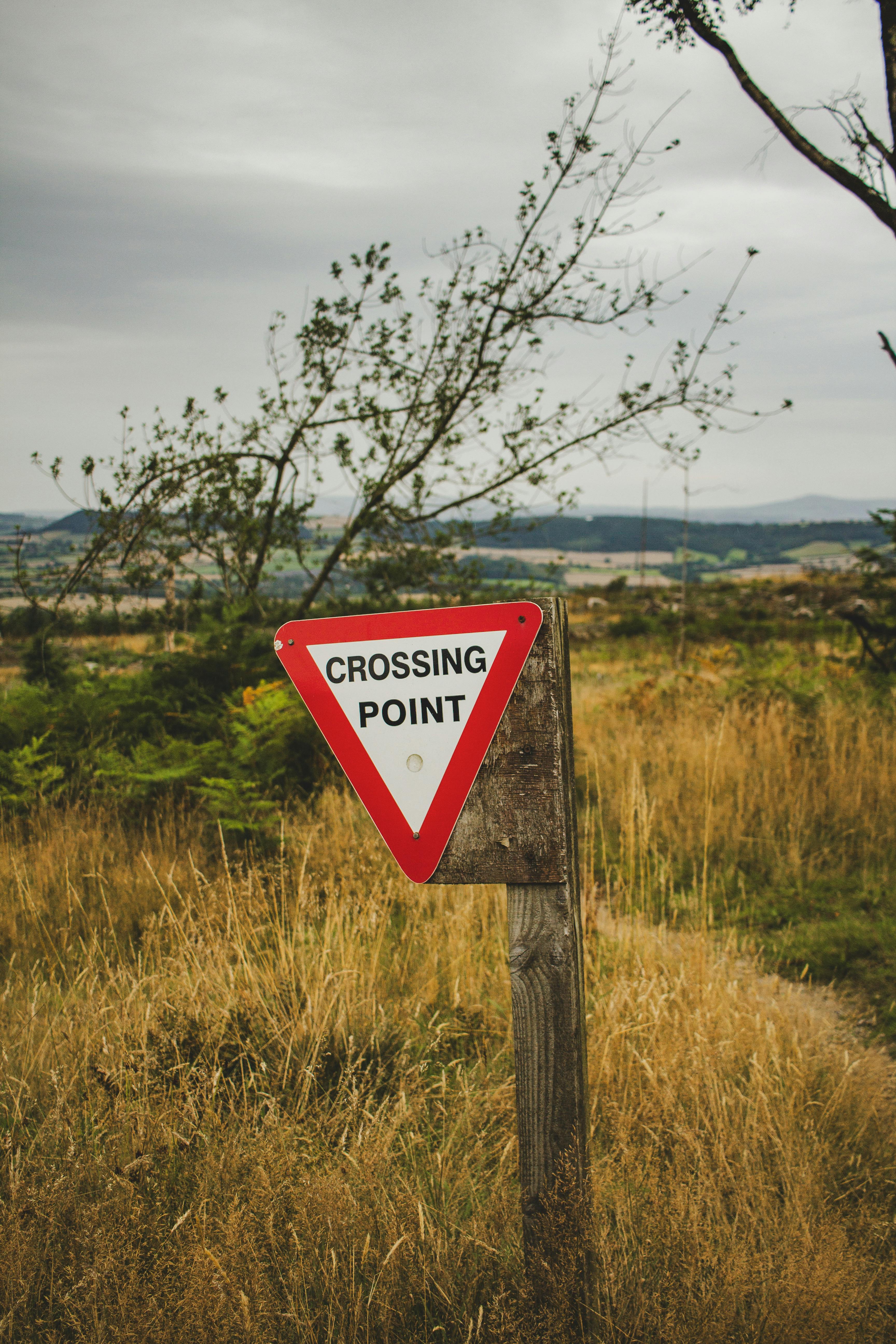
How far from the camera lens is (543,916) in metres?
1.49

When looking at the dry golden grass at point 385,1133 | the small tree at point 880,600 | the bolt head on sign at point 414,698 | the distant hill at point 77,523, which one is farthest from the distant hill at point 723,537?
the bolt head on sign at point 414,698

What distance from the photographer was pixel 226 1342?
144cm

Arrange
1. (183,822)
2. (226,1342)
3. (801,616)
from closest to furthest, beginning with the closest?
Answer: (226,1342) → (183,822) → (801,616)

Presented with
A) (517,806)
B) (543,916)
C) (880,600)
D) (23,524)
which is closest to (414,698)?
(517,806)

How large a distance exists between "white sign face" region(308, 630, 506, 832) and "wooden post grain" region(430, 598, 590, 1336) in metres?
0.08

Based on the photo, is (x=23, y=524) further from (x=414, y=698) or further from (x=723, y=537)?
(x=723, y=537)

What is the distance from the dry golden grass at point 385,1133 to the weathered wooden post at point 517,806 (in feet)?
0.79

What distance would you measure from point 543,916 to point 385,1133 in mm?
975

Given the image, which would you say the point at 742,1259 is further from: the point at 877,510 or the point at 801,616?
the point at 801,616

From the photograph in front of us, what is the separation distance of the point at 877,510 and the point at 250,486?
17.3ft

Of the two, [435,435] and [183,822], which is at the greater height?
[435,435]

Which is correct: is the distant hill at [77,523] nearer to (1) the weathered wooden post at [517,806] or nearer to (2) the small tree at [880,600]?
(1) the weathered wooden post at [517,806]

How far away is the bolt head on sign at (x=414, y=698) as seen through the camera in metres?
1.48

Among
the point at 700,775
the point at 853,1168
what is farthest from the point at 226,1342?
the point at 700,775
